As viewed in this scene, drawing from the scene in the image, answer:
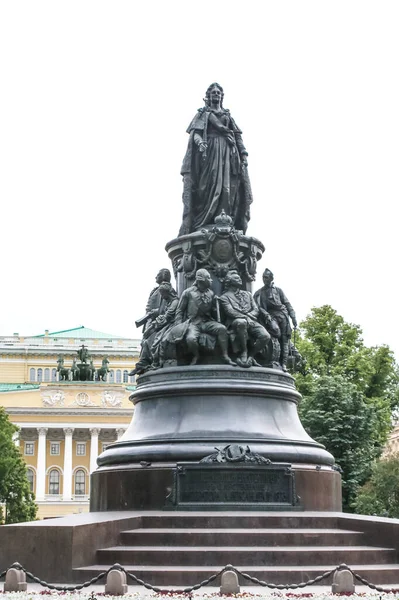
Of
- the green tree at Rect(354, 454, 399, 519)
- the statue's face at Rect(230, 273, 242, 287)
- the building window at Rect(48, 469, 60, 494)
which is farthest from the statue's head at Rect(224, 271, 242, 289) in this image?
the building window at Rect(48, 469, 60, 494)

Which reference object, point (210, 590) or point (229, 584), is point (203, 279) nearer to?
point (210, 590)

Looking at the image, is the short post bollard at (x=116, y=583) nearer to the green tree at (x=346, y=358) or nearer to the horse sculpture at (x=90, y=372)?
the green tree at (x=346, y=358)

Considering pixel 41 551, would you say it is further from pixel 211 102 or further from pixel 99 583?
pixel 211 102

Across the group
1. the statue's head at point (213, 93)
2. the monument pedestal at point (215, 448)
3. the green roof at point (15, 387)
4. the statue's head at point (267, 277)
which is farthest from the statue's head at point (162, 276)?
the green roof at point (15, 387)

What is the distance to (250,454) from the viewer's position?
14.1 metres

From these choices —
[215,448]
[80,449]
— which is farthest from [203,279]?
[80,449]

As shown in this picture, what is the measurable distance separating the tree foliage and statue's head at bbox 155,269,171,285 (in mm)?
14354

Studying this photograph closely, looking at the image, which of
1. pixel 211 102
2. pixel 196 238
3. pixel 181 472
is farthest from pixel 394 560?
pixel 211 102

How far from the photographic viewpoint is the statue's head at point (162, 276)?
674 inches

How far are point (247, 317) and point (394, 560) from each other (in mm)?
4617

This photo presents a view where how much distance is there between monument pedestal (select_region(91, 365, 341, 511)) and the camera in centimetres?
1396

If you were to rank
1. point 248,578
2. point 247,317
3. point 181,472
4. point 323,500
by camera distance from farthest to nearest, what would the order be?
point 247,317
point 323,500
point 181,472
point 248,578

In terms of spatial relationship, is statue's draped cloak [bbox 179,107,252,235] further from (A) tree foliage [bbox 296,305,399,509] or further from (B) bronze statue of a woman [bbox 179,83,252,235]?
(A) tree foliage [bbox 296,305,399,509]

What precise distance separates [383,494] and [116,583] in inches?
795
